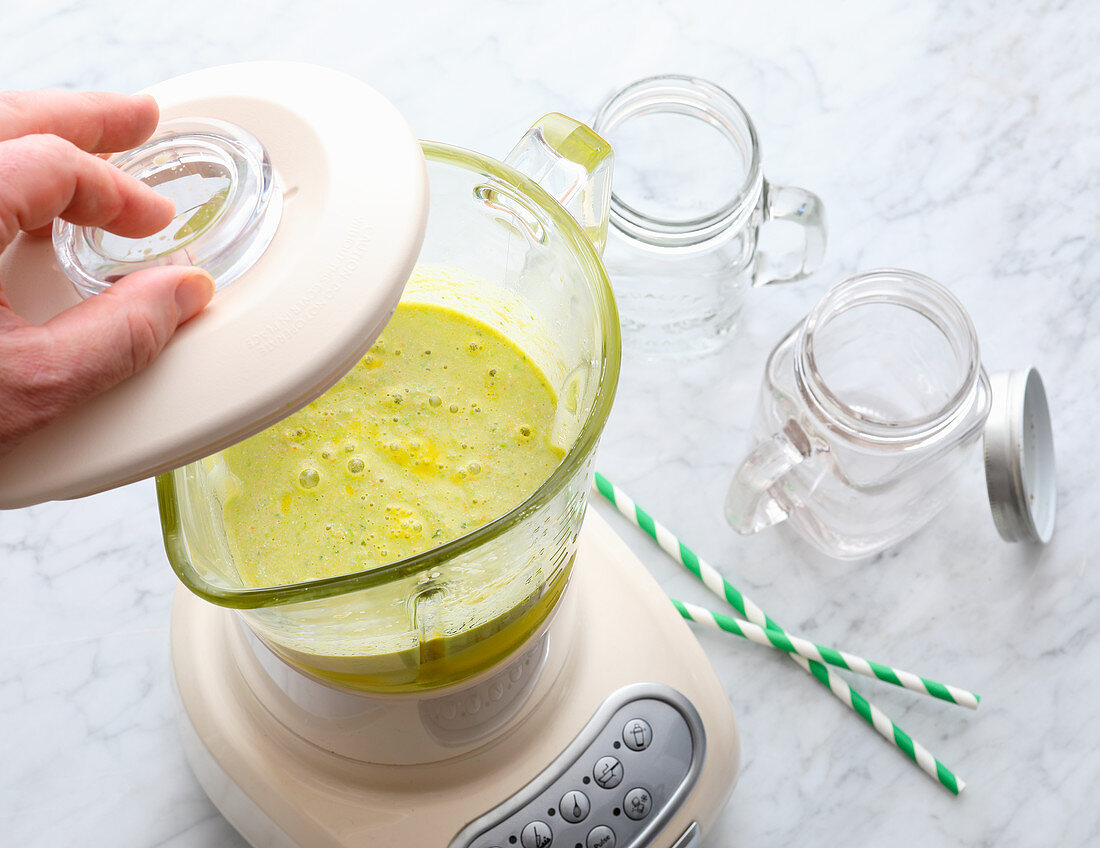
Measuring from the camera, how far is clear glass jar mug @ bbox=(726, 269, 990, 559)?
0.81m

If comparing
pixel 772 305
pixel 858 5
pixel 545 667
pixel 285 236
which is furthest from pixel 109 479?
pixel 858 5

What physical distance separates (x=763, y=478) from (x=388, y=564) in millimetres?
411

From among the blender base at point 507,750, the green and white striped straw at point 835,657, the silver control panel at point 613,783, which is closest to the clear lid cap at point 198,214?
the blender base at point 507,750

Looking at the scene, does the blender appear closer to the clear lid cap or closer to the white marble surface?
the clear lid cap

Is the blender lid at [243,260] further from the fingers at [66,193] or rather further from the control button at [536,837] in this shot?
the control button at [536,837]

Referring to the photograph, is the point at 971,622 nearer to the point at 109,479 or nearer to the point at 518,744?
the point at 518,744

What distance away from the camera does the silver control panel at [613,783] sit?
28.2 inches

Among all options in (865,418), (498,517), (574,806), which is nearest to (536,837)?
(574,806)

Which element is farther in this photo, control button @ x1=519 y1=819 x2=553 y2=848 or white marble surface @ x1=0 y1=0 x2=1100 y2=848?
white marble surface @ x1=0 y1=0 x2=1100 y2=848

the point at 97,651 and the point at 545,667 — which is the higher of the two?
the point at 545,667

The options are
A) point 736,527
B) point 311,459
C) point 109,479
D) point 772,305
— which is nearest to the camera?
point 109,479

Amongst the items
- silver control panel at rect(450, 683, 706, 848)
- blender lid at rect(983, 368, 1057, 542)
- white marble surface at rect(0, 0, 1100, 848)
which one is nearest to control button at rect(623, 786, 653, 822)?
silver control panel at rect(450, 683, 706, 848)

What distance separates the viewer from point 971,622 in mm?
901

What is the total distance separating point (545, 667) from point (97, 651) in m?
0.40
